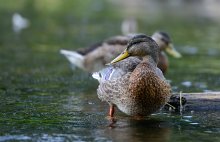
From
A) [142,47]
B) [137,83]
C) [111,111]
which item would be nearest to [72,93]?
[111,111]

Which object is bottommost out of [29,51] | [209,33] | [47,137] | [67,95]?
[47,137]

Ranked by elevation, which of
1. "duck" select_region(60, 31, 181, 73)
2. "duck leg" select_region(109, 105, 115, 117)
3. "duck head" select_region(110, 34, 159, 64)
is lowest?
"duck leg" select_region(109, 105, 115, 117)

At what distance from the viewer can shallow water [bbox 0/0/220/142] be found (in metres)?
7.73

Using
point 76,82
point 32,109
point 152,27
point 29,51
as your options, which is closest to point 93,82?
point 76,82

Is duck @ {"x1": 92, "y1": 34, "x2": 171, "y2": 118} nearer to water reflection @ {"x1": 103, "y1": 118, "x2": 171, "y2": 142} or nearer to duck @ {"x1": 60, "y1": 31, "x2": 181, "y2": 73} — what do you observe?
water reflection @ {"x1": 103, "y1": 118, "x2": 171, "y2": 142}

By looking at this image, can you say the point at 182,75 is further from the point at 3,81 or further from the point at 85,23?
the point at 85,23

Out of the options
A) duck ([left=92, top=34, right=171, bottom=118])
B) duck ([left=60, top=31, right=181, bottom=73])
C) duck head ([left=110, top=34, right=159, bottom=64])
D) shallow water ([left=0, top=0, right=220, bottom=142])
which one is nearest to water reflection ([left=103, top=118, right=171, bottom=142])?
shallow water ([left=0, top=0, right=220, bottom=142])

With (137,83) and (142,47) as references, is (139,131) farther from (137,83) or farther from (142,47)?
(142,47)

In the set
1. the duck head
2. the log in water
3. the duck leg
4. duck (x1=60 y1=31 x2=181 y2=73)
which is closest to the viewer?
the duck head

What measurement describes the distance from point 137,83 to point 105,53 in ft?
15.6

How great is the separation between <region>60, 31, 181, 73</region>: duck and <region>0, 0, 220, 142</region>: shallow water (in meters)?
0.30

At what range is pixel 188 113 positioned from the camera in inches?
355

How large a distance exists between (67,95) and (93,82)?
1879 mm

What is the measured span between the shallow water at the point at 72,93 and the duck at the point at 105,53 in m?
0.30
